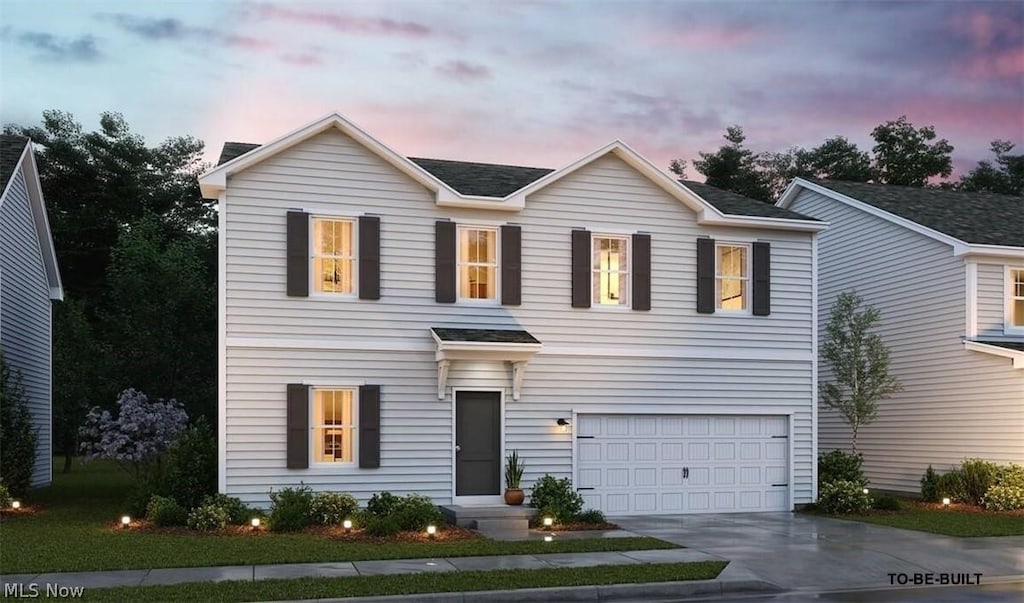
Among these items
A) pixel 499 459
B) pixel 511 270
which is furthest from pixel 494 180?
pixel 499 459

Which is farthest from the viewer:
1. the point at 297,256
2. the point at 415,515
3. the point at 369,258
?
the point at 369,258

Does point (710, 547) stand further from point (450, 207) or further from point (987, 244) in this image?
point (987, 244)

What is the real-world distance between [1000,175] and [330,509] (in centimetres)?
4152

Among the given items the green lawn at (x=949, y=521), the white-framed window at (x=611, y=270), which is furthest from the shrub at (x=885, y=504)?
the white-framed window at (x=611, y=270)

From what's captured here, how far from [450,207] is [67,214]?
29.9 metres

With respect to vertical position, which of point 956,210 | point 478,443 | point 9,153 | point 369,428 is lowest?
point 478,443

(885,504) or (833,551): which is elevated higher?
(833,551)

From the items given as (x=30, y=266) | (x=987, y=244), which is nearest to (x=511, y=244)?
(x=987, y=244)

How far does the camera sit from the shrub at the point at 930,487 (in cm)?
2205

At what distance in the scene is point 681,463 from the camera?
20281 mm

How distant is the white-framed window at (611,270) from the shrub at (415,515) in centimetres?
588

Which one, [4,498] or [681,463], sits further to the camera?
[681,463]

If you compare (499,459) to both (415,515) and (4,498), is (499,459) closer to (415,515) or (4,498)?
(415,515)

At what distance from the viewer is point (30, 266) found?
24859 millimetres
